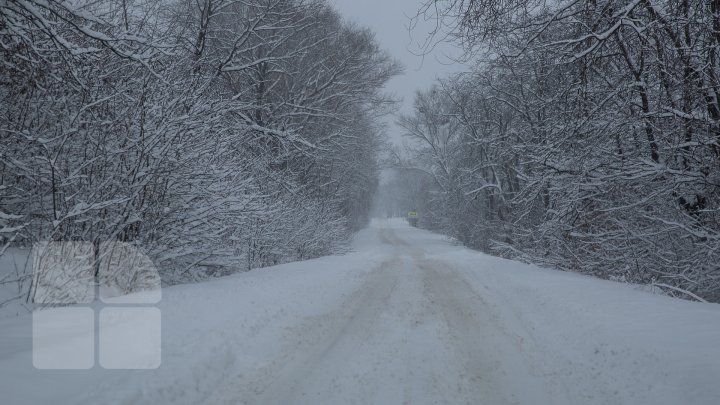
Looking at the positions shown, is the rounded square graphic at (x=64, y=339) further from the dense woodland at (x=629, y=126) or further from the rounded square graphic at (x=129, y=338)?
the dense woodland at (x=629, y=126)

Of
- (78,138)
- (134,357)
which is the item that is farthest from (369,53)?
(134,357)

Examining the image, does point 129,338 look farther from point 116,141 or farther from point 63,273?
point 116,141

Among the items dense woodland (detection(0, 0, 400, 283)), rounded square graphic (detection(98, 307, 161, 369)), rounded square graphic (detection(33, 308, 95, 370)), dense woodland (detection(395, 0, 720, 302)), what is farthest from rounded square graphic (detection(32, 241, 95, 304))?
dense woodland (detection(395, 0, 720, 302))

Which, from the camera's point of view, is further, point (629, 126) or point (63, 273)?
point (629, 126)

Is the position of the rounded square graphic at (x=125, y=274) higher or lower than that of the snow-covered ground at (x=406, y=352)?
higher

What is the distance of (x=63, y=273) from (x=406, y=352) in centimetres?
488

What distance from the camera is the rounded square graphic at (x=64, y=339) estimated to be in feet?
10.9

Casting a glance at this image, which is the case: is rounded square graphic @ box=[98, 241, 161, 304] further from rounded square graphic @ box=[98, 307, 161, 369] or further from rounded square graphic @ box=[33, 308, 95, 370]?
rounded square graphic @ box=[33, 308, 95, 370]

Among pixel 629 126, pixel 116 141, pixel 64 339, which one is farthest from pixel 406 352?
pixel 629 126

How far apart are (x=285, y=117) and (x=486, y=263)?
964 cm

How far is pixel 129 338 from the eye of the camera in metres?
4.05

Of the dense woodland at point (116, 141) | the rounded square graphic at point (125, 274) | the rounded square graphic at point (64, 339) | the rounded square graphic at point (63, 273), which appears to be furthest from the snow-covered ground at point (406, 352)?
the dense woodland at point (116, 141)

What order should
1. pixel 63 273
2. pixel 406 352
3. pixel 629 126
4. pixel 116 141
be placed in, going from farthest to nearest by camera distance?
pixel 629 126 < pixel 116 141 < pixel 63 273 < pixel 406 352

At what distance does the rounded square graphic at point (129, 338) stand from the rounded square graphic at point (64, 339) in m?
0.11
